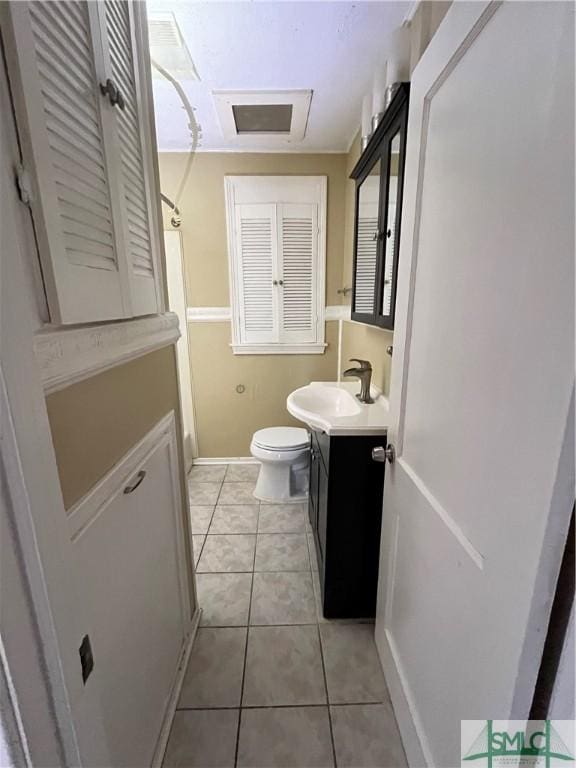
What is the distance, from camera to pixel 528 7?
0.50 meters

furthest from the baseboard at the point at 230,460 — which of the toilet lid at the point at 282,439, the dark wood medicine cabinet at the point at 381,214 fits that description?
the dark wood medicine cabinet at the point at 381,214

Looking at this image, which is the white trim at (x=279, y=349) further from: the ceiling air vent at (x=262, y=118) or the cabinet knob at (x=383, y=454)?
the cabinet knob at (x=383, y=454)

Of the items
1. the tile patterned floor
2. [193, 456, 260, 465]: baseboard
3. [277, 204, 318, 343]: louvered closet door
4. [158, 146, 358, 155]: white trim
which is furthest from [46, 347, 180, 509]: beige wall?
[158, 146, 358, 155]: white trim

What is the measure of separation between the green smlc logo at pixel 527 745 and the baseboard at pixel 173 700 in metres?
0.96

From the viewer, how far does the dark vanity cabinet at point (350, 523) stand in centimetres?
130

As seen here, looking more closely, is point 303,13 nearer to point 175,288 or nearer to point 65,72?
point 65,72

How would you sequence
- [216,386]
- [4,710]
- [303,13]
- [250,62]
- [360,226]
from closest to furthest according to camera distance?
[4,710] → [303,13] → [250,62] → [360,226] → [216,386]

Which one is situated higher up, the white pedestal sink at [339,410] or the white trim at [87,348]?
the white trim at [87,348]

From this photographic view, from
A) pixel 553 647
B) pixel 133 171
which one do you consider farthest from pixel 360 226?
pixel 553 647

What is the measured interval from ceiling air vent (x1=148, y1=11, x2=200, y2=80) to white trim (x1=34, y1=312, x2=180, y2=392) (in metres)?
1.22

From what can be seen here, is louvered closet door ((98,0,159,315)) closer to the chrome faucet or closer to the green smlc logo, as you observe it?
the chrome faucet

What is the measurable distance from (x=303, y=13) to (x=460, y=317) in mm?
1406

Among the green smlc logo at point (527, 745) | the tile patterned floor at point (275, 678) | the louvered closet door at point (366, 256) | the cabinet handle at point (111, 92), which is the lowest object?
the tile patterned floor at point (275, 678)

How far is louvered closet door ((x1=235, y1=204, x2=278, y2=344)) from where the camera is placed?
2.47m
